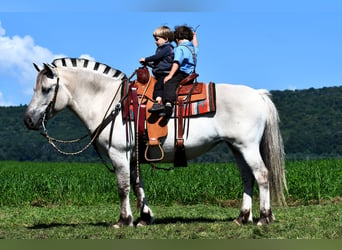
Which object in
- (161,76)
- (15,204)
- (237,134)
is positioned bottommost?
(15,204)

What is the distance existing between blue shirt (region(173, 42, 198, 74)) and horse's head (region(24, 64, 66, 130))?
5.68ft

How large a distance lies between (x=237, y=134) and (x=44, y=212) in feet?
14.7

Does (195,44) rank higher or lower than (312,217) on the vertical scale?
higher

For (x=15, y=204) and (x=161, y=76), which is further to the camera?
(x=15, y=204)

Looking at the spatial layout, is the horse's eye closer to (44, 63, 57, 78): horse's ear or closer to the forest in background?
(44, 63, 57, 78): horse's ear

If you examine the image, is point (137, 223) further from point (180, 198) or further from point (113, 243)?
point (180, 198)

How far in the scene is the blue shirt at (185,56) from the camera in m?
7.88

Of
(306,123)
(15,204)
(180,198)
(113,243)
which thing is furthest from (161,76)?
(306,123)

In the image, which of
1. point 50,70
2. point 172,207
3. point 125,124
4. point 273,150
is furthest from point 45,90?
point 172,207

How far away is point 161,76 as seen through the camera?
26.6 ft

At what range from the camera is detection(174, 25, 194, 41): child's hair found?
811 centimetres

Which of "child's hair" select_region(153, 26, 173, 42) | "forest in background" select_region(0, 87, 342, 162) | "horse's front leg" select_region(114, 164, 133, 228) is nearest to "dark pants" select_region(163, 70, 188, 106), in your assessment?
"child's hair" select_region(153, 26, 173, 42)

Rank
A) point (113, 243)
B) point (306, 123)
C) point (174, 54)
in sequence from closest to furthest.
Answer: point (113, 243)
point (174, 54)
point (306, 123)

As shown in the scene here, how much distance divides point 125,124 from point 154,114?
0.43m
